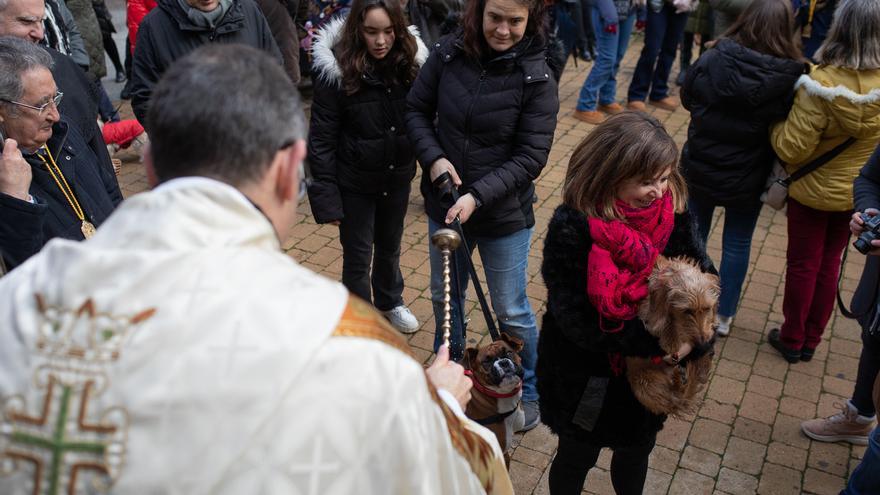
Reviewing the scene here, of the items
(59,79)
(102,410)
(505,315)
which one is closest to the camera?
(102,410)

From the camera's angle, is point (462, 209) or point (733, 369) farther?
point (733, 369)

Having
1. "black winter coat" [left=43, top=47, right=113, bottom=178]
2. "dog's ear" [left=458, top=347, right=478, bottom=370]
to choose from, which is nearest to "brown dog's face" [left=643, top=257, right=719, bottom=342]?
"dog's ear" [left=458, top=347, right=478, bottom=370]

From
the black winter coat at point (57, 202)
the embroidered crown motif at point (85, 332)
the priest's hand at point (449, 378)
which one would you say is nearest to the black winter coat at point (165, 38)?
the black winter coat at point (57, 202)

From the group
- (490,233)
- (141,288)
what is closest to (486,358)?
(490,233)

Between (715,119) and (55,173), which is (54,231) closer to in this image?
(55,173)

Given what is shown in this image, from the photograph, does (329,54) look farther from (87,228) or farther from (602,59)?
(602,59)

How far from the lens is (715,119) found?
14.3ft

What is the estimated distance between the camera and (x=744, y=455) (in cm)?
399

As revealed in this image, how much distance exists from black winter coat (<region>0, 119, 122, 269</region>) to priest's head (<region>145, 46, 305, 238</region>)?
162 cm

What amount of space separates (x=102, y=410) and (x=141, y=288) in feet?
0.68

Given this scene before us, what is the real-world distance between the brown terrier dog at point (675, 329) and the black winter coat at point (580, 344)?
0.06m

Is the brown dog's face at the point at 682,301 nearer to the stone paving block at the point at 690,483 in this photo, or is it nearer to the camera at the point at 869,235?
the camera at the point at 869,235

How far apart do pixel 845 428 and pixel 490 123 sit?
2357mm

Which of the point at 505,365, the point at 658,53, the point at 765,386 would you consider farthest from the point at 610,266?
the point at 658,53
